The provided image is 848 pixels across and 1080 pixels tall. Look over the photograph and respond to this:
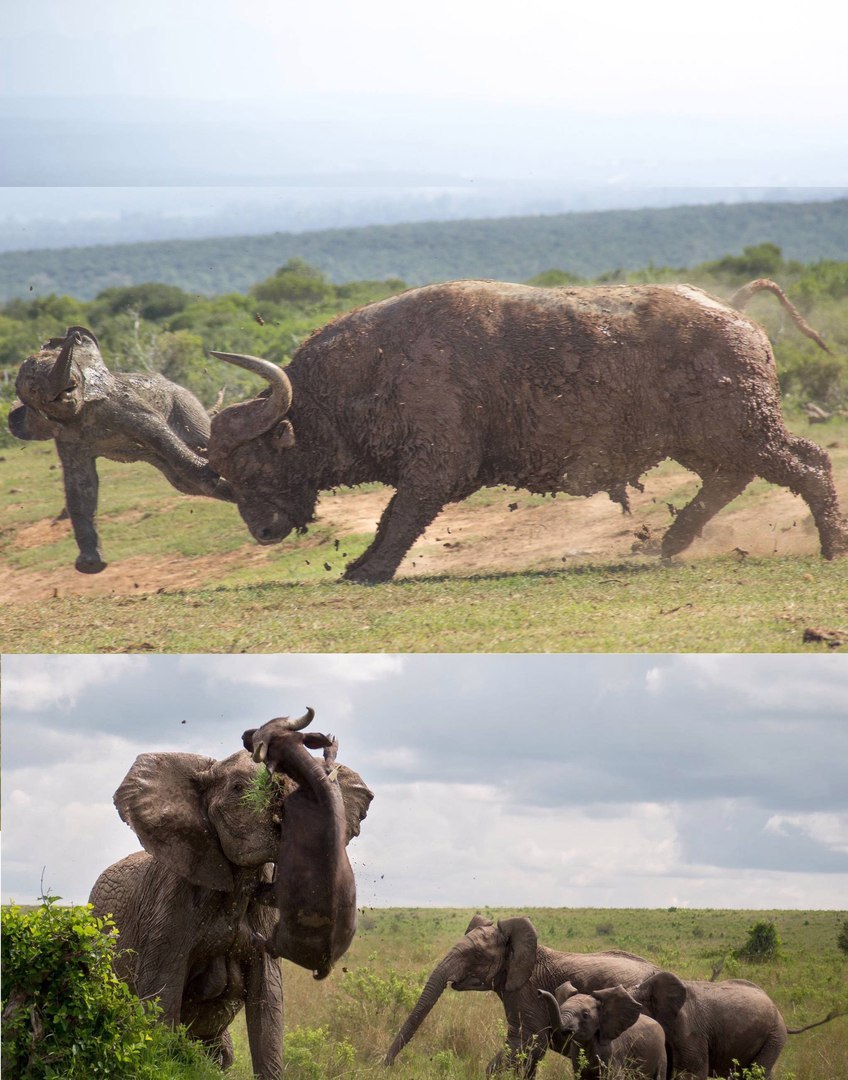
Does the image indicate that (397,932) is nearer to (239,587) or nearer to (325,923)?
(239,587)

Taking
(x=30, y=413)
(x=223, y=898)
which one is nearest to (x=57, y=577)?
(x=30, y=413)

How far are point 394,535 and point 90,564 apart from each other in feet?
12.9

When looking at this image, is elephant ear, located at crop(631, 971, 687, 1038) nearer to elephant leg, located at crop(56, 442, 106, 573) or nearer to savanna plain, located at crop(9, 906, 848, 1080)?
savanna plain, located at crop(9, 906, 848, 1080)

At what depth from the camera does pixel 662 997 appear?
1125 centimetres

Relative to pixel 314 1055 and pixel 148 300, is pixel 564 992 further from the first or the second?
pixel 148 300

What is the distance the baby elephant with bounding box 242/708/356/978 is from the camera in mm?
8148

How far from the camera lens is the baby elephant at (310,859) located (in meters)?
8.15

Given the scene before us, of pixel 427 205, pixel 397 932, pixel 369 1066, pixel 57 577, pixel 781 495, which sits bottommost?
pixel 397 932

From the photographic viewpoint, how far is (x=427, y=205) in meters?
18.6

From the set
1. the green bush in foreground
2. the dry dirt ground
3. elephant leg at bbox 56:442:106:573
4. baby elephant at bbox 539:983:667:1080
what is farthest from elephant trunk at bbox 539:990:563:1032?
elephant leg at bbox 56:442:106:573

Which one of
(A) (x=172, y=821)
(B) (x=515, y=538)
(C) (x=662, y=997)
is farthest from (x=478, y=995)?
(A) (x=172, y=821)

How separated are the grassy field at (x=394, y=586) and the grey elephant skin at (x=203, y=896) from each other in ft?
15.6

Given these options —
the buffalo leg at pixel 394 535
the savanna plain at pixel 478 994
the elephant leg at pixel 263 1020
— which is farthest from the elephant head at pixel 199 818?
the buffalo leg at pixel 394 535

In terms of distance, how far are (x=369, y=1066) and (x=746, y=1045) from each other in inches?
113
